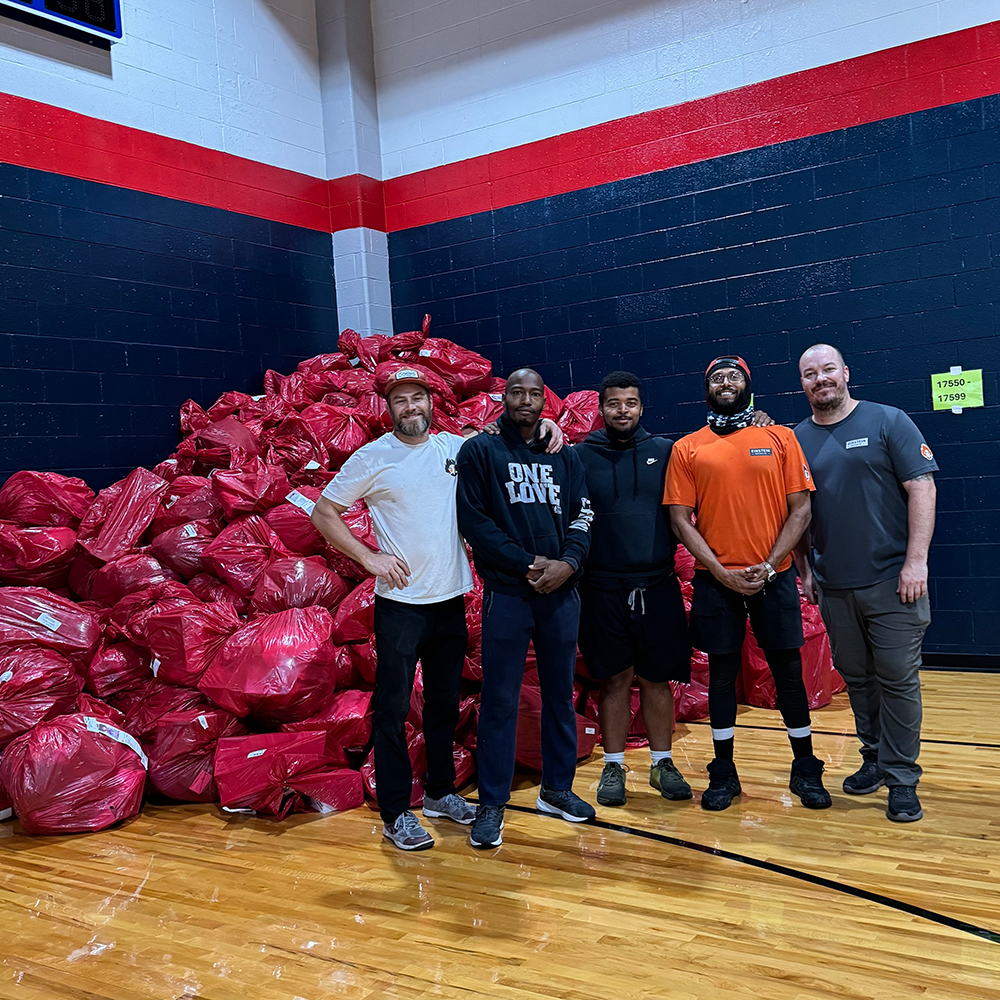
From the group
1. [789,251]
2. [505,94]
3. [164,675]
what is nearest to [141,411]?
[164,675]

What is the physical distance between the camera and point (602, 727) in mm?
3744

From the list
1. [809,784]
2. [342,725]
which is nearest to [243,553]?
[342,725]

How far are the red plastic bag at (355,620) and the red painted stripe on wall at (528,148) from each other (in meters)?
3.55

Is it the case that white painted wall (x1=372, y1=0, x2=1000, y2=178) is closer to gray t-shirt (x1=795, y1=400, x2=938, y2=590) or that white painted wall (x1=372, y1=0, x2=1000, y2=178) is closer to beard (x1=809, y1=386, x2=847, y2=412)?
beard (x1=809, y1=386, x2=847, y2=412)

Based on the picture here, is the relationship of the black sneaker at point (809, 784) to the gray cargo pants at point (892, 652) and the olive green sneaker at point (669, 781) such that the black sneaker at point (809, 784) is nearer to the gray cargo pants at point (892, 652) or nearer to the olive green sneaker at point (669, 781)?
the gray cargo pants at point (892, 652)

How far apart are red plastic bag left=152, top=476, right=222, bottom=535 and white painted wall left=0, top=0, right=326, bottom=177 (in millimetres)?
2638

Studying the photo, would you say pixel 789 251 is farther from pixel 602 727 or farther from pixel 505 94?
pixel 602 727

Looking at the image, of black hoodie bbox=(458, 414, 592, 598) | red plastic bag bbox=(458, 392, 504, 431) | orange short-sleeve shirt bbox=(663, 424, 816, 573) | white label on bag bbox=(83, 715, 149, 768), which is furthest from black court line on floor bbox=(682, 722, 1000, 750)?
white label on bag bbox=(83, 715, 149, 768)

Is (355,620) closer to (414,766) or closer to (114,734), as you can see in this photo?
(414,766)

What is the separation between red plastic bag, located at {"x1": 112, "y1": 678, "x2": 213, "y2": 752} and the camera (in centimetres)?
409

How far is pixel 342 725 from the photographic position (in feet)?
12.7

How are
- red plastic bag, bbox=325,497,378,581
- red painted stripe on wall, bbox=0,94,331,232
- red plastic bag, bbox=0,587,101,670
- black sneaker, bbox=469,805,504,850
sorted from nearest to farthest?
black sneaker, bbox=469,805,504,850
red plastic bag, bbox=0,587,101,670
red plastic bag, bbox=325,497,378,581
red painted stripe on wall, bbox=0,94,331,232

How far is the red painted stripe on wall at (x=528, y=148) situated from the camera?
5.46m

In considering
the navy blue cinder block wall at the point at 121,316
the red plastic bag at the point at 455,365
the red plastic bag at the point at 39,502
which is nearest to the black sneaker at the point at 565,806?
the red plastic bag at the point at 39,502
